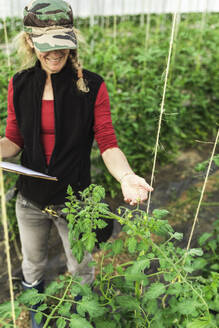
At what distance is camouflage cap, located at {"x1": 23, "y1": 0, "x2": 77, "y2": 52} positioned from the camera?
129 cm

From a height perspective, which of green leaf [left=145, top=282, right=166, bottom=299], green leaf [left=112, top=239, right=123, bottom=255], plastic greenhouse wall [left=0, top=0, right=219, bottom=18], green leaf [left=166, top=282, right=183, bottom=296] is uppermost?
plastic greenhouse wall [left=0, top=0, right=219, bottom=18]

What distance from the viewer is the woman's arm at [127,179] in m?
1.20

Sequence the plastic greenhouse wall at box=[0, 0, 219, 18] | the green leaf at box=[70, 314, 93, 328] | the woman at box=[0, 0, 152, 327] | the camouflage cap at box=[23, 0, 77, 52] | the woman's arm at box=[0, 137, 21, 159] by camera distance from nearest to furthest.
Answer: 1. the green leaf at box=[70, 314, 93, 328]
2. the camouflage cap at box=[23, 0, 77, 52]
3. the woman at box=[0, 0, 152, 327]
4. the woman's arm at box=[0, 137, 21, 159]
5. the plastic greenhouse wall at box=[0, 0, 219, 18]

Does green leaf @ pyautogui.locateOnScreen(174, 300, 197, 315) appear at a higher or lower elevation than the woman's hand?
lower

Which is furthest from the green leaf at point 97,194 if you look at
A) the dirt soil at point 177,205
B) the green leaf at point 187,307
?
the dirt soil at point 177,205

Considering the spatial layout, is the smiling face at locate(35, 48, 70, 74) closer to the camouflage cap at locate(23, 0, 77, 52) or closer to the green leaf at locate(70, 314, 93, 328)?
the camouflage cap at locate(23, 0, 77, 52)

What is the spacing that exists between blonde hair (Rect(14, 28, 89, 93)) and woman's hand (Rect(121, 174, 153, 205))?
489 millimetres

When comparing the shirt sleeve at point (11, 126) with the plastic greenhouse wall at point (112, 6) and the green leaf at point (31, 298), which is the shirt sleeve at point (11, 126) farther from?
the plastic greenhouse wall at point (112, 6)

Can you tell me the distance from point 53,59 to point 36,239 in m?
0.92

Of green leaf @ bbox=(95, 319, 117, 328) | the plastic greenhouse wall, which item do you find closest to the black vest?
green leaf @ bbox=(95, 319, 117, 328)

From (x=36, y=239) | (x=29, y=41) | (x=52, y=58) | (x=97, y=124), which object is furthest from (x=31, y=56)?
(x=36, y=239)

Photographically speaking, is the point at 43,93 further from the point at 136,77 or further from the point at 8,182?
the point at 136,77

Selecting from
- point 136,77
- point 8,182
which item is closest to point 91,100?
point 8,182

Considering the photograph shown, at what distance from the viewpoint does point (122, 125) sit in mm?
2791
